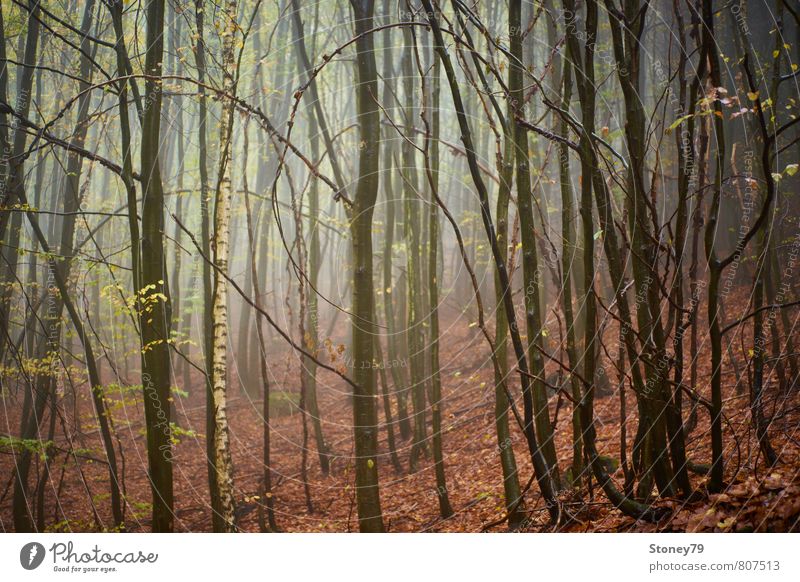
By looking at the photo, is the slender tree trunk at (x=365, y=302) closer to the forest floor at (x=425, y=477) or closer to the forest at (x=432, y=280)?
the forest at (x=432, y=280)

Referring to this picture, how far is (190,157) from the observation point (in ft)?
21.2

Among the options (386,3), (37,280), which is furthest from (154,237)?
(386,3)

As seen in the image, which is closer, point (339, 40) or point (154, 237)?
point (154, 237)

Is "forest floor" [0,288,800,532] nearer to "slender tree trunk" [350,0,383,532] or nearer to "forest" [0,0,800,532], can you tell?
"forest" [0,0,800,532]

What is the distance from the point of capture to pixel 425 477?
541cm

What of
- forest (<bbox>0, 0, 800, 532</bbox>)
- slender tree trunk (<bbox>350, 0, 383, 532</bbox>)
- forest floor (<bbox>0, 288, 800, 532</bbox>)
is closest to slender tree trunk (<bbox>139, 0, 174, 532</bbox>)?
forest (<bbox>0, 0, 800, 532</bbox>)

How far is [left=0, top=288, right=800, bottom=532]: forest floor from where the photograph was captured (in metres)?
3.06

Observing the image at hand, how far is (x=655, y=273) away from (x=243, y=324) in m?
7.15

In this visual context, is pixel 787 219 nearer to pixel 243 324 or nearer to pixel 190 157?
pixel 190 157

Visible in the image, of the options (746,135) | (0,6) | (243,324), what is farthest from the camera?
(243,324)
